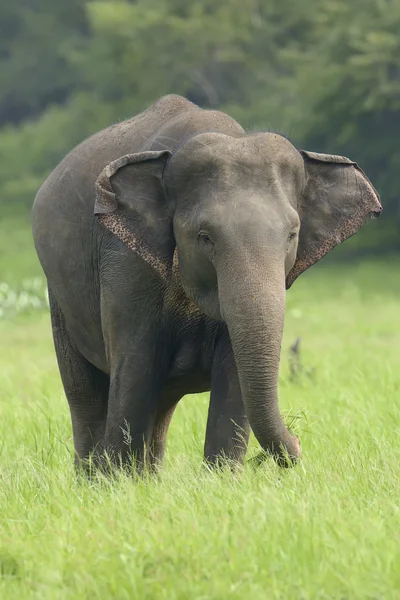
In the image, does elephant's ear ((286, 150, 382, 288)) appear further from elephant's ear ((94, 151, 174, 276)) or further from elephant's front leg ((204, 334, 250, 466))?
elephant's ear ((94, 151, 174, 276))

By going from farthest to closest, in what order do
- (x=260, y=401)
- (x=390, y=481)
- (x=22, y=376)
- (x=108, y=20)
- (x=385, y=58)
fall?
1. (x=108, y=20)
2. (x=385, y=58)
3. (x=22, y=376)
4. (x=390, y=481)
5. (x=260, y=401)

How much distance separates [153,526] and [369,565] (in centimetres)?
80

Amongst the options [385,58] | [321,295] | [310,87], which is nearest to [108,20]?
[310,87]

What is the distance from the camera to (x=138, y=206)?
5684 millimetres

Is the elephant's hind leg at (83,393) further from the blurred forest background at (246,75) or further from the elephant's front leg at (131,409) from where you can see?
the blurred forest background at (246,75)

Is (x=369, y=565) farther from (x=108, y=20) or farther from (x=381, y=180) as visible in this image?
(x=108, y=20)

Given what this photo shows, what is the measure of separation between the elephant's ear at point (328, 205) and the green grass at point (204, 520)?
752 mm

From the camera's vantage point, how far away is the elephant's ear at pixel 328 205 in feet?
19.0

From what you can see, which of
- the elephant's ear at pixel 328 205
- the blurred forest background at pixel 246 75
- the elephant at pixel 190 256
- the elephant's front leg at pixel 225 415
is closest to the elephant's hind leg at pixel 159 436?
the elephant at pixel 190 256

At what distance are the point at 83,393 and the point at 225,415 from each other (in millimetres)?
1414

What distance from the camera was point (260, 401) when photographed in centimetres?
507

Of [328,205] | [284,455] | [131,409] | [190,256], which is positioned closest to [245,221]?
[190,256]

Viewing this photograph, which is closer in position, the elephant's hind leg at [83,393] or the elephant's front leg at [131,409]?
the elephant's front leg at [131,409]

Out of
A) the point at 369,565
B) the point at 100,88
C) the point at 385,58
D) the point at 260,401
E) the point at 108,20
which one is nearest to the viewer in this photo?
the point at 369,565
